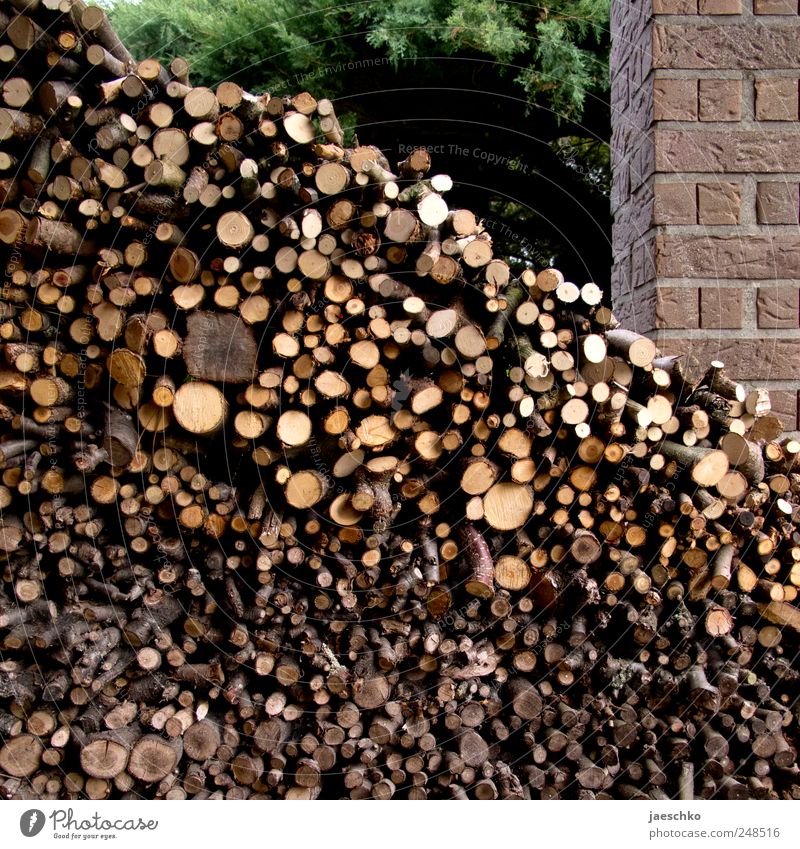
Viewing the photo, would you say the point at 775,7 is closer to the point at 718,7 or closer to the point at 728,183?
the point at 718,7

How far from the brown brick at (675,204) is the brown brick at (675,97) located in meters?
0.30

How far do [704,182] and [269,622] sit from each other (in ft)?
8.48

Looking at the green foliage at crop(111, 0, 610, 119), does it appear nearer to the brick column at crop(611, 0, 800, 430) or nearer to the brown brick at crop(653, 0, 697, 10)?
the brown brick at crop(653, 0, 697, 10)

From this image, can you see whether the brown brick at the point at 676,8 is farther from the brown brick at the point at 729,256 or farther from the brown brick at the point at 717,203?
the brown brick at the point at 729,256

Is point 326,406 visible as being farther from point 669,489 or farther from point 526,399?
point 669,489

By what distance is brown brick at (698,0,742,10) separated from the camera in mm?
2699

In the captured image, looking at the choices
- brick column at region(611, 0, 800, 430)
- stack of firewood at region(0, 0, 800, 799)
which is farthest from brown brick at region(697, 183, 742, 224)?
stack of firewood at region(0, 0, 800, 799)

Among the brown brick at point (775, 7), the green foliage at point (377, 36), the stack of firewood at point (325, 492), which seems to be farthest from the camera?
the green foliage at point (377, 36)

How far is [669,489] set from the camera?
216 cm

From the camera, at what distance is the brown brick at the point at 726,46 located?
8.83 feet
